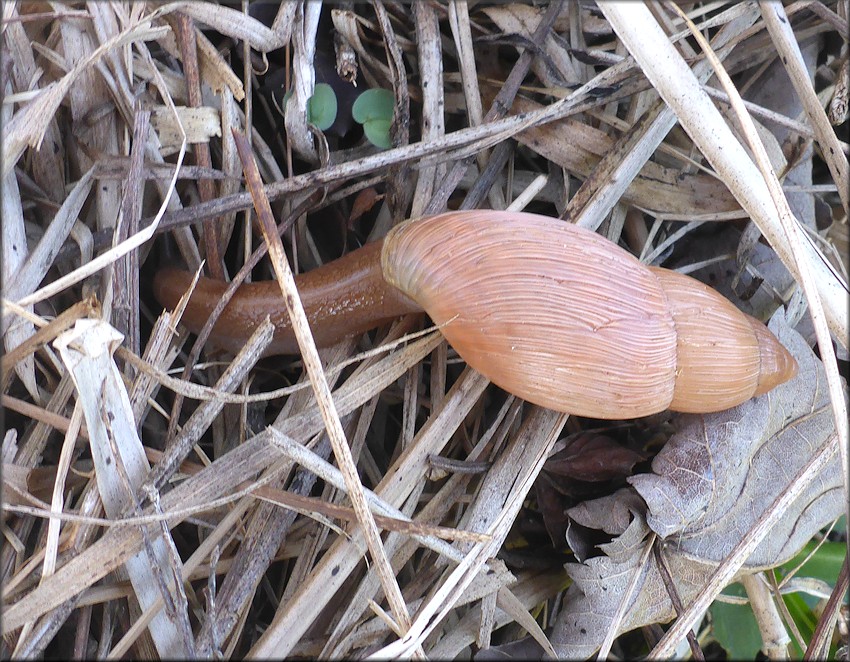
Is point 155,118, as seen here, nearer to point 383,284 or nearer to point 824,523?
point 383,284

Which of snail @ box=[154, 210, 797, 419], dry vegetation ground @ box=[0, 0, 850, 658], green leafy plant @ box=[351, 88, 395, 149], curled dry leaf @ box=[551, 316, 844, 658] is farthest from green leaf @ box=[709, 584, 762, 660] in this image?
green leafy plant @ box=[351, 88, 395, 149]

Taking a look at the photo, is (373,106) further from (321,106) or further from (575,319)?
(575,319)

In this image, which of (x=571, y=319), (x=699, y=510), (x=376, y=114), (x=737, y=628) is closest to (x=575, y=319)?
(x=571, y=319)

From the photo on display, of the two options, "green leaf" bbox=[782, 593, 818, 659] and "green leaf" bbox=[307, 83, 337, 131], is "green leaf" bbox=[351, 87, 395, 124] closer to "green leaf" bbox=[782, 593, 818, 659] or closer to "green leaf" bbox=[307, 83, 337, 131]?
"green leaf" bbox=[307, 83, 337, 131]

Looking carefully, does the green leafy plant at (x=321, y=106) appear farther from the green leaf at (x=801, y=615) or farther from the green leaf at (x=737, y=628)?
the green leaf at (x=801, y=615)

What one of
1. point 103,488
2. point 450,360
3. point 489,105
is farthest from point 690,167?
point 103,488

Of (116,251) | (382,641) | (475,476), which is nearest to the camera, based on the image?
(116,251)

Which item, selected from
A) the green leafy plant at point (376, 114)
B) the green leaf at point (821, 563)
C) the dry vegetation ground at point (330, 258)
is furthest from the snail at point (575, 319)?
the green leaf at point (821, 563)
